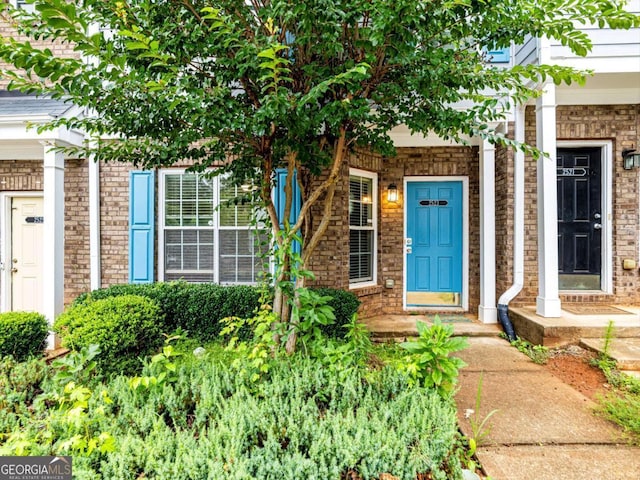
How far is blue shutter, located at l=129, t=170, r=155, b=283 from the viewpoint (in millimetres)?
4621

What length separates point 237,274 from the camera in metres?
4.73

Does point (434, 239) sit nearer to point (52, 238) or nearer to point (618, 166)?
point (618, 166)

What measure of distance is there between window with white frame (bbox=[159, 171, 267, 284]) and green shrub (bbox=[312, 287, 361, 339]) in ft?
4.13

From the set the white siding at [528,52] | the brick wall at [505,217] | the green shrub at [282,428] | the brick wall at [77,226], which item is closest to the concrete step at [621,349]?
the brick wall at [505,217]

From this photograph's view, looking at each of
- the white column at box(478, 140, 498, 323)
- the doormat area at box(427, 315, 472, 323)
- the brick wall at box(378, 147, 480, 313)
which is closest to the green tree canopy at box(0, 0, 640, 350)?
the white column at box(478, 140, 498, 323)

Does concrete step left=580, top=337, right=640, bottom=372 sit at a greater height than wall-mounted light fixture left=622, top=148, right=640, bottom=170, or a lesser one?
lesser

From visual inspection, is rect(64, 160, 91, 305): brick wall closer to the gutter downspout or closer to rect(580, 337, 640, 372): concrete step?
the gutter downspout

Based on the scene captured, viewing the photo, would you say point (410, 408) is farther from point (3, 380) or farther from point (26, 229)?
point (26, 229)

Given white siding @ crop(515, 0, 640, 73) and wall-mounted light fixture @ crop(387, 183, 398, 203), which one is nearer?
white siding @ crop(515, 0, 640, 73)

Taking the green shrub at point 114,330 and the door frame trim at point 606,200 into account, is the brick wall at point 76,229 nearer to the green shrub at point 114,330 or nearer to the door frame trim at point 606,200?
the green shrub at point 114,330

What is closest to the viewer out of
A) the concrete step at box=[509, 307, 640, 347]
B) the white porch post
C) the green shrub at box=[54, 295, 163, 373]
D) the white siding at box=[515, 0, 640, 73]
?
the green shrub at box=[54, 295, 163, 373]

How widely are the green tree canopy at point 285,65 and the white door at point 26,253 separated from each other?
3.07m

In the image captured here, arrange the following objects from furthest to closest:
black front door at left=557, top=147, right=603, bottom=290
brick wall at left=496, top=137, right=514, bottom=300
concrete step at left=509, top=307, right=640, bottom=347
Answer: black front door at left=557, top=147, right=603, bottom=290
brick wall at left=496, top=137, right=514, bottom=300
concrete step at left=509, top=307, right=640, bottom=347

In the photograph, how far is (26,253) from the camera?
504 cm
